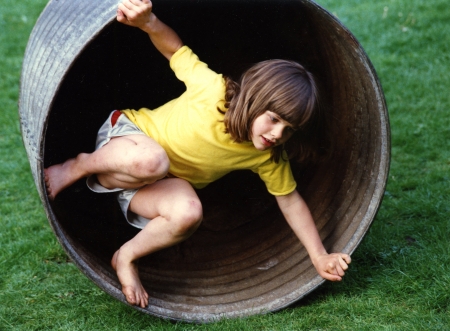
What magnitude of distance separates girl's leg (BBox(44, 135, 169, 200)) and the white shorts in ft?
0.15

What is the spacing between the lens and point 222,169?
3.67 m

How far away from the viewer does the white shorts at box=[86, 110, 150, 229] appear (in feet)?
12.1

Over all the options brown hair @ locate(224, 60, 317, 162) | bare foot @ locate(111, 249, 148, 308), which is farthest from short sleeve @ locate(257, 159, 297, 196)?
bare foot @ locate(111, 249, 148, 308)

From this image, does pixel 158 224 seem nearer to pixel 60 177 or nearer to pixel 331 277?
pixel 60 177

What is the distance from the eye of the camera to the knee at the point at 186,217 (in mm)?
3387

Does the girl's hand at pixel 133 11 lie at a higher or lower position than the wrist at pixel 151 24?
higher

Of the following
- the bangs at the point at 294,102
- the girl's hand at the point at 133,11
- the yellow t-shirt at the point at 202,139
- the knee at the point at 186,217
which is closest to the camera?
the girl's hand at the point at 133,11

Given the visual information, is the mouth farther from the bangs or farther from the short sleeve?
the short sleeve

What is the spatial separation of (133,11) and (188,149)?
0.78 m

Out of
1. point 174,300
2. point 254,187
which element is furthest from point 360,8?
A: point 174,300

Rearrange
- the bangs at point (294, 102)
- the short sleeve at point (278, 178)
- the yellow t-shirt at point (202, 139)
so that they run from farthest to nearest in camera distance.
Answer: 1. the short sleeve at point (278, 178)
2. the yellow t-shirt at point (202, 139)
3. the bangs at point (294, 102)

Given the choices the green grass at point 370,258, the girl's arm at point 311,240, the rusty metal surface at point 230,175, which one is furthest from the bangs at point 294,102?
the green grass at point 370,258

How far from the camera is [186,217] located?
11.1ft

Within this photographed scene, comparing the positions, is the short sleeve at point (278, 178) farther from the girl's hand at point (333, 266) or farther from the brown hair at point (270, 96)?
the girl's hand at point (333, 266)
